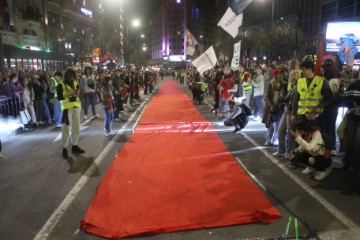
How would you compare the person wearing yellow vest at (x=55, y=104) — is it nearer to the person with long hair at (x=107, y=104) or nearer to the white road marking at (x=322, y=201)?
the person with long hair at (x=107, y=104)

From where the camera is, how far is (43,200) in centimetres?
534

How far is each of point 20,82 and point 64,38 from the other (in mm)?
37067

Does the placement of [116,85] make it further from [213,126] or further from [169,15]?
[169,15]

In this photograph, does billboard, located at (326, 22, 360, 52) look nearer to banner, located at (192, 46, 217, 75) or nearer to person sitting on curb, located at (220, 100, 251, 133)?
banner, located at (192, 46, 217, 75)

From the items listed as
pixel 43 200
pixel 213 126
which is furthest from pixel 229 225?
pixel 213 126

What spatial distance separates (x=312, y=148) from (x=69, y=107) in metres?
5.20

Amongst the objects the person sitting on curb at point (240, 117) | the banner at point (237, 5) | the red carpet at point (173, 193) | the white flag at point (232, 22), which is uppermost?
the banner at point (237, 5)

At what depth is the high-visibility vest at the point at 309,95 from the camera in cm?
630

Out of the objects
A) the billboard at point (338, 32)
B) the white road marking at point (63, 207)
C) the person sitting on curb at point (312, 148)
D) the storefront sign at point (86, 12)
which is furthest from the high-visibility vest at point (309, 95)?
the storefront sign at point (86, 12)

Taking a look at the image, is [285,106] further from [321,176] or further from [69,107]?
[69,107]

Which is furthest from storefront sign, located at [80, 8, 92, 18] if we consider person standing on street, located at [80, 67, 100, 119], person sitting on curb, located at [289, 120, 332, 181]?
person sitting on curb, located at [289, 120, 332, 181]

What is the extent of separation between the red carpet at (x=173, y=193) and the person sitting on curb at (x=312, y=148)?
1.14 metres

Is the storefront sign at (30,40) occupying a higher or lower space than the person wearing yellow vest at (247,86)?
higher

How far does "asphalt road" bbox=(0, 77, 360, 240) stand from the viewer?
4.29 meters
